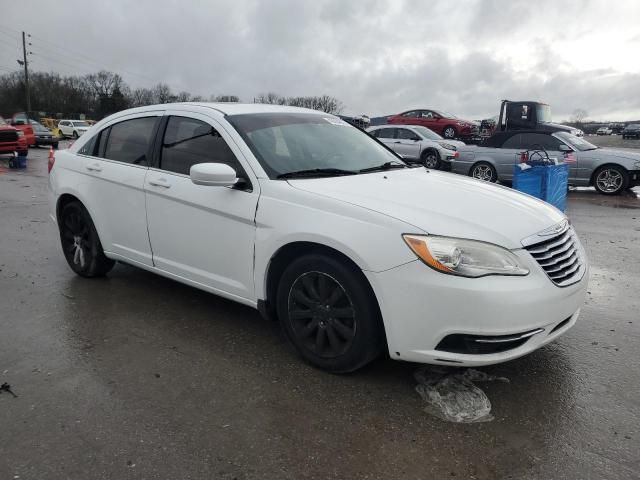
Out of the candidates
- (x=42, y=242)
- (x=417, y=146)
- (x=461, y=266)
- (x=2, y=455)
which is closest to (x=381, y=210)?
(x=461, y=266)

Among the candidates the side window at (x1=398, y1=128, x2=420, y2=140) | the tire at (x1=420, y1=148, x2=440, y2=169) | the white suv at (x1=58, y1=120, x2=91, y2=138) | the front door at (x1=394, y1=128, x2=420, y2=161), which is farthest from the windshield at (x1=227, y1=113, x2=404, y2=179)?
the white suv at (x1=58, y1=120, x2=91, y2=138)

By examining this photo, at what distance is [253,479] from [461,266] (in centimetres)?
143

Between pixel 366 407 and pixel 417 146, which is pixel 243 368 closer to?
pixel 366 407

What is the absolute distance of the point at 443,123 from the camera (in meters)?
24.8

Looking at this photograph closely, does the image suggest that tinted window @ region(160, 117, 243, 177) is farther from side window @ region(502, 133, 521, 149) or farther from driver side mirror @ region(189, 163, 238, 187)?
side window @ region(502, 133, 521, 149)

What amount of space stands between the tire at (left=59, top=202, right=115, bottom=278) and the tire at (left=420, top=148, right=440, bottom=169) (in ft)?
42.7

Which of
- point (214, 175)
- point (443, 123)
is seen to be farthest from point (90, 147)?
point (443, 123)

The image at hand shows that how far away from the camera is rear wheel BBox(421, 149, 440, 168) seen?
54.7ft

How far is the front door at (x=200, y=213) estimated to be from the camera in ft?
11.6

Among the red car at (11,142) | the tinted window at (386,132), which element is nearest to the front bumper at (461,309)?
the tinted window at (386,132)

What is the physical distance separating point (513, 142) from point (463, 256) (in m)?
11.6

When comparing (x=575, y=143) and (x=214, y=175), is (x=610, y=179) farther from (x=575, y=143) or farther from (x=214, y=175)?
(x=214, y=175)

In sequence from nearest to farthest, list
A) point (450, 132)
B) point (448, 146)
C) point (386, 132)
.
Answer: point (448, 146)
point (386, 132)
point (450, 132)

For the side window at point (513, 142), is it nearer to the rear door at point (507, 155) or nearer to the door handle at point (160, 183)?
the rear door at point (507, 155)
